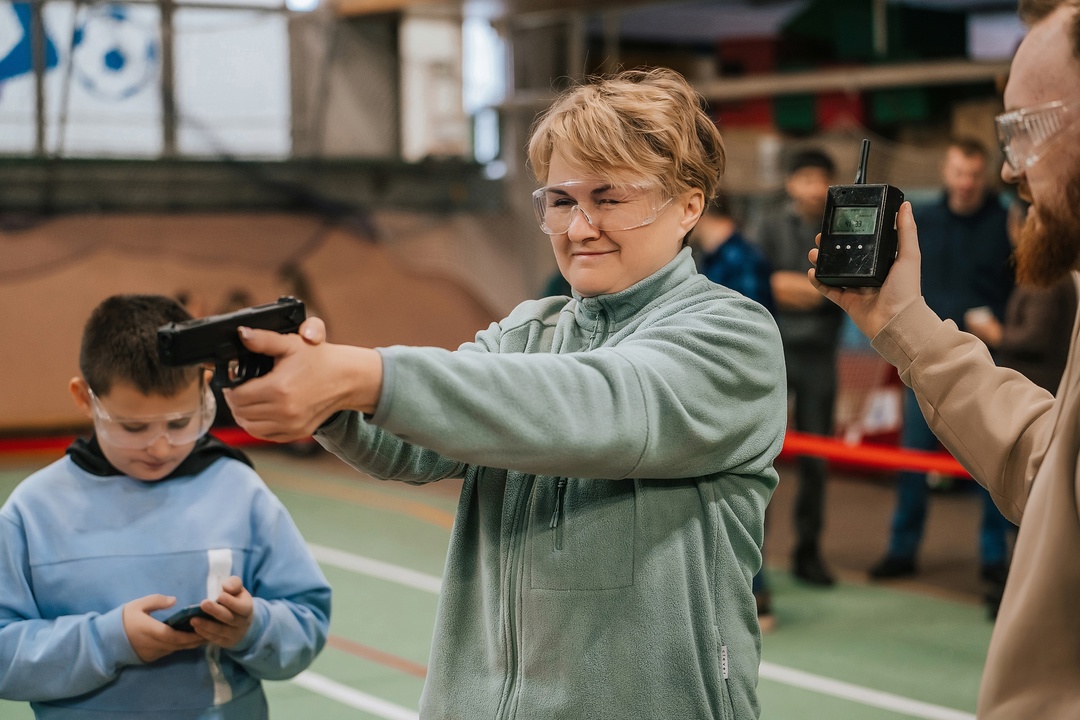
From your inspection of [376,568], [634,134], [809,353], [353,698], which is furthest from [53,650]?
[809,353]

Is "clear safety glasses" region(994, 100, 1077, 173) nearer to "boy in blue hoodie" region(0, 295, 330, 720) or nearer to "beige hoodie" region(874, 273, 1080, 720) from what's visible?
"beige hoodie" region(874, 273, 1080, 720)

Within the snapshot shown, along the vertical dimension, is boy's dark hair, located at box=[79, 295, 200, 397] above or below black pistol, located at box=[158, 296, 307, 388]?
below

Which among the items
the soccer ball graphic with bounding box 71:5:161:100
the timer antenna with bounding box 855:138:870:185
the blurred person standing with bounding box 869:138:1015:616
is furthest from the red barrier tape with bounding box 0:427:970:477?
the soccer ball graphic with bounding box 71:5:161:100

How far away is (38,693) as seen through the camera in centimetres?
242

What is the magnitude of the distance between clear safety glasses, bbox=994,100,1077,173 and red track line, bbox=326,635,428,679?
3.75 meters

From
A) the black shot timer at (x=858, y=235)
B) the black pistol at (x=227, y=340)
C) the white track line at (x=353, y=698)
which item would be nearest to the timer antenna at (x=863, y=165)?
the black shot timer at (x=858, y=235)

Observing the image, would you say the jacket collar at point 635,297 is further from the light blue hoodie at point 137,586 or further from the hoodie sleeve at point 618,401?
the light blue hoodie at point 137,586

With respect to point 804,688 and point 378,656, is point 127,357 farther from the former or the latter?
point 804,688

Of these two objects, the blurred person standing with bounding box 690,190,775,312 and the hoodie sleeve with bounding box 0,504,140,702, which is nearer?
the hoodie sleeve with bounding box 0,504,140,702

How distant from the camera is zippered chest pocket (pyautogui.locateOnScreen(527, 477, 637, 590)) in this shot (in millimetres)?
1820

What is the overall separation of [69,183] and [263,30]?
2222 mm

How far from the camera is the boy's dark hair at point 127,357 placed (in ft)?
8.31

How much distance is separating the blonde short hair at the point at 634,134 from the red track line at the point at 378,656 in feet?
11.1

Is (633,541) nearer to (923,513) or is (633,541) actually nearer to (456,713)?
(456,713)
